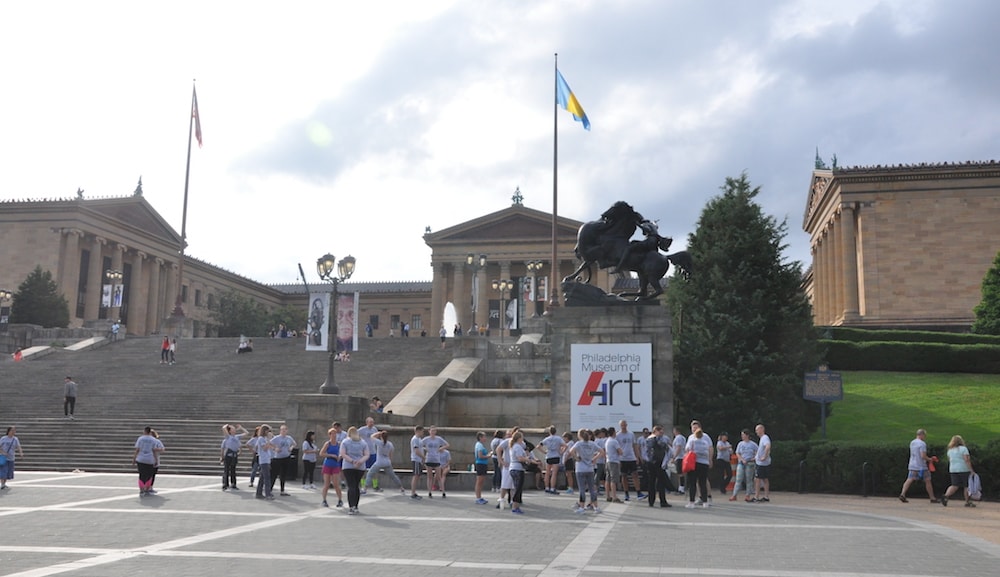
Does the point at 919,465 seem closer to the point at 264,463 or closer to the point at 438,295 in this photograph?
the point at 264,463

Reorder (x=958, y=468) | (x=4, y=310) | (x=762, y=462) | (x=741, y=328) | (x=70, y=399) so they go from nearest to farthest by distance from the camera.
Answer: (x=958, y=468)
(x=762, y=462)
(x=741, y=328)
(x=70, y=399)
(x=4, y=310)

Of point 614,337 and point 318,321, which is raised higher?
point 318,321

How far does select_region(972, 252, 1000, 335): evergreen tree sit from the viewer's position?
41.2m

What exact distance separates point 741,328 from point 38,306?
49.7 m

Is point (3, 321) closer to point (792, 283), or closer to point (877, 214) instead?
point (792, 283)

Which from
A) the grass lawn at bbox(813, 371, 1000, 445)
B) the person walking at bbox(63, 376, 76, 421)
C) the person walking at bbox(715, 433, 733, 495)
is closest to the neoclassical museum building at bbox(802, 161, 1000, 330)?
the grass lawn at bbox(813, 371, 1000, 445)

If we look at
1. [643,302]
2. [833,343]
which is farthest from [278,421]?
[833,343]

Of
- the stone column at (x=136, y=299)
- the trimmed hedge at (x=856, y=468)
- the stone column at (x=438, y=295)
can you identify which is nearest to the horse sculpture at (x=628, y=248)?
the trimmed hedge at (x=856, y=468)

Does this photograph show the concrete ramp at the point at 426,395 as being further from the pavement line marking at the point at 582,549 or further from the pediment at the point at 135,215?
the pediment at the point at 135,215

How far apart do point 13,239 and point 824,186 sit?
67506mm

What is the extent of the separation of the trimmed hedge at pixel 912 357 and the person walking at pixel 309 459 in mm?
22485

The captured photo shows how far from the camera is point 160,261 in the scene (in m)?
85.9

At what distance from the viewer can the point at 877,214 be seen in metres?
58.9

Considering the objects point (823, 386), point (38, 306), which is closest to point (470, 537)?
point (823, 386)
